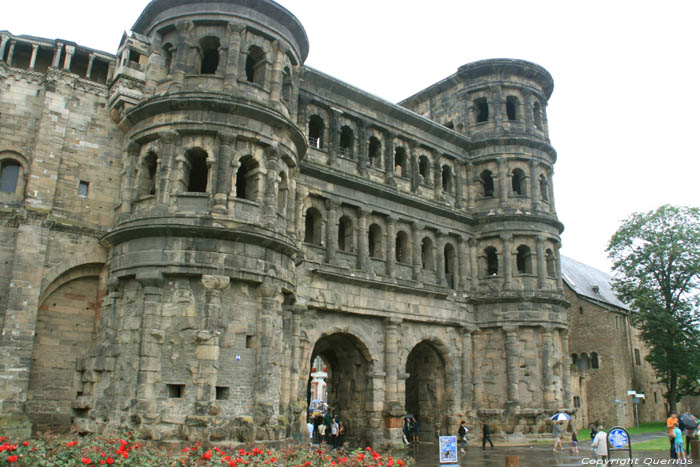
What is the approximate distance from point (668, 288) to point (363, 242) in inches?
1044

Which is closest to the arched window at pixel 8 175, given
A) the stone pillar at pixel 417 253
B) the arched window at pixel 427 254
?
the stone pillar at pixel 417 253

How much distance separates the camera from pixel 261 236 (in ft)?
62.4

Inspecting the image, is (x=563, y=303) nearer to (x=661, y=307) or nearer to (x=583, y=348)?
(x=661, y=307)

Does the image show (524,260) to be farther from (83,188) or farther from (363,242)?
(83,188)

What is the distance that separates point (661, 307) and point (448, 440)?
31276mm

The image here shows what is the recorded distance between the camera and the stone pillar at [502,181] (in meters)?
31.1

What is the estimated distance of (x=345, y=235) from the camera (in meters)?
26.2

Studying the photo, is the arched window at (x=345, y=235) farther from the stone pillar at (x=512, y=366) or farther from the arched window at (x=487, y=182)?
the arched window at (x=487, y=182)

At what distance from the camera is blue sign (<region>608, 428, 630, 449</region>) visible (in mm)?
14883

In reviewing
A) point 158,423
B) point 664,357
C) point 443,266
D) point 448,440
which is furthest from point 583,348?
point 158,423

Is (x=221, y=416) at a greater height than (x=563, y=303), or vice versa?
(x=563, y=303)

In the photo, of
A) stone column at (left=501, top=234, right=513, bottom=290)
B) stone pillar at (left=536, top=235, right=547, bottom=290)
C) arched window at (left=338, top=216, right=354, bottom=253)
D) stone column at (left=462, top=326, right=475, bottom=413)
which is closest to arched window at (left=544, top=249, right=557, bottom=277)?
stone pillar at (left=536, top=235, right=547, bottom=290)

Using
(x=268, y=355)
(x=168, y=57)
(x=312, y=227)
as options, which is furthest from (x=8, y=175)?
(x=312, y=227)

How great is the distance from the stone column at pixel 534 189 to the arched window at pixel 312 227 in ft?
40.3
